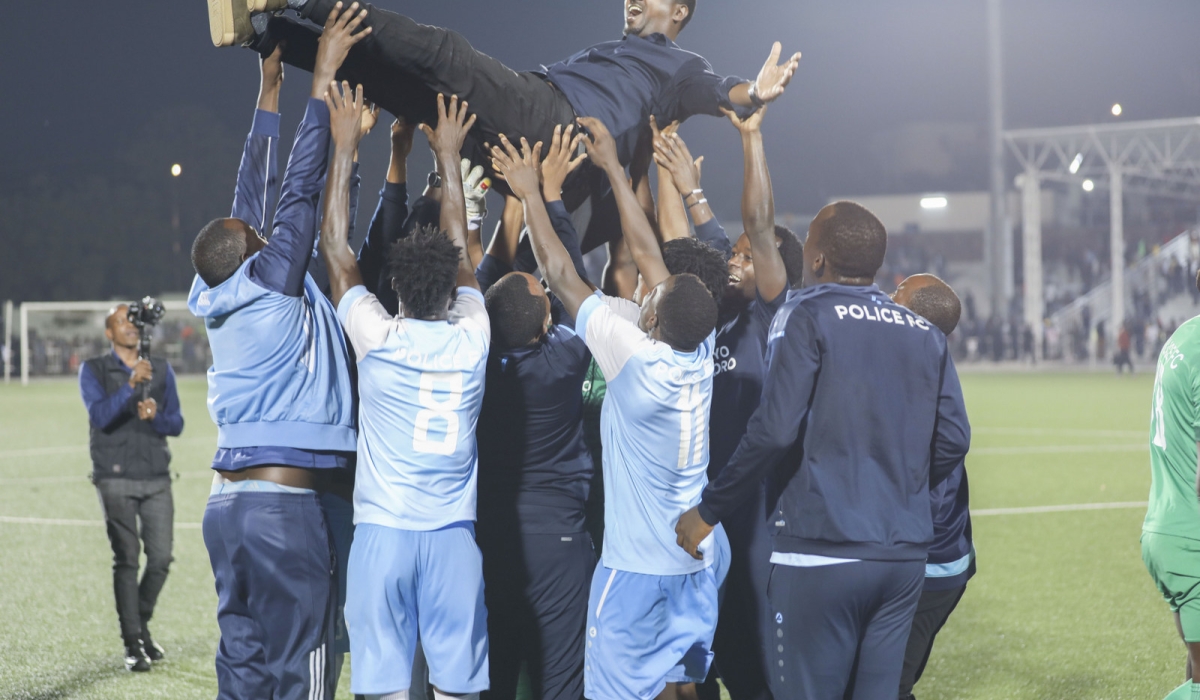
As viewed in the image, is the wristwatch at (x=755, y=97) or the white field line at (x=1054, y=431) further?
the white field line at (x=1054, y=431)

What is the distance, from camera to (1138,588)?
812cm

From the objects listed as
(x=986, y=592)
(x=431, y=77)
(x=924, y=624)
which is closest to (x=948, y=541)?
(x=924, y=624)

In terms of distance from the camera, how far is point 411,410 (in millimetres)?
3695

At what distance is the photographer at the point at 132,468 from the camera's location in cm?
634

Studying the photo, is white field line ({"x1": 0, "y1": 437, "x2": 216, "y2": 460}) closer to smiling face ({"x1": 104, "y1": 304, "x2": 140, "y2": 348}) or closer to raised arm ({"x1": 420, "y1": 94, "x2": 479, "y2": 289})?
smiling face ({"x1": 104, "y1": 304, "x2": 140, "y2": 348})

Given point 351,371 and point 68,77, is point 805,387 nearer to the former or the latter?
point 351,371

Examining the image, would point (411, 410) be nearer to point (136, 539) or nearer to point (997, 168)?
point (136, 539)

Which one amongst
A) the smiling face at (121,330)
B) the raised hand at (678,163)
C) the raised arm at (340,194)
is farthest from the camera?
the smiling face at (121,330)

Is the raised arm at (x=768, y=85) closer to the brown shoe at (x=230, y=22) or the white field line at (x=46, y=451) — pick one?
the brown shoe at (x=230, y=22)

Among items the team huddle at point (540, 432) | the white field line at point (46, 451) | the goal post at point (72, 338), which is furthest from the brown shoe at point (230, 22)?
the goal post at point (72, 338)

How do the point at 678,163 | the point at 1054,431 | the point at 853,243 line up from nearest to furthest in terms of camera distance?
the point at 853,243, the point at 678,163, the point at 1054,431

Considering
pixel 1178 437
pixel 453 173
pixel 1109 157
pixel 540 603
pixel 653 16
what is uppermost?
pixel 1109 157

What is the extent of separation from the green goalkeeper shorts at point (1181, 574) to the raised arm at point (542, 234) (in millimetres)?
2321

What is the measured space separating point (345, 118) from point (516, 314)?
975mm
